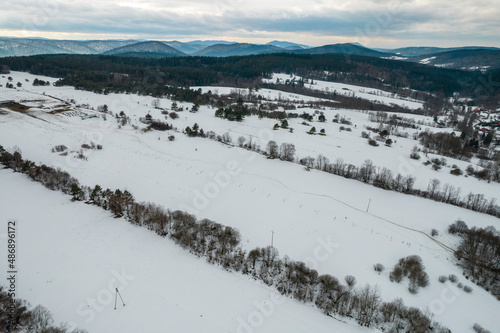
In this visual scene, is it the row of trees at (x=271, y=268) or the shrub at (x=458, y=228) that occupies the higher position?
the shrub at (x=458, y=228)

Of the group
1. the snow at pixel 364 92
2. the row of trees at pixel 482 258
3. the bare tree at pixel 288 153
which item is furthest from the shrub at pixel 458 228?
the snow at pixel 364 92

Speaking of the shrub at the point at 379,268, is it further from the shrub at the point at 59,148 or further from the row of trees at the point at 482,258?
the shrub at the point at 59,148

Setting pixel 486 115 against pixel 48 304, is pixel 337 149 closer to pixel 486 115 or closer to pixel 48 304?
pixel 48 304

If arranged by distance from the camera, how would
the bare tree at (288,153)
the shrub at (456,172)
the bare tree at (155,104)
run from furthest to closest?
the bare tree at (155,104) < the bare tree at (288,153) < the shrub at (456,172)

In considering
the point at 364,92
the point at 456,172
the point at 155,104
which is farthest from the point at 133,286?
the point at 364,92

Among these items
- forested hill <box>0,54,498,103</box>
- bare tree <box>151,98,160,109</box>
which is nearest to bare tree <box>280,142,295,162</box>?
bare tree <box>151,98,160,109</box>

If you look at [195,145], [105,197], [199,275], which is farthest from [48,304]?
[195,145]
